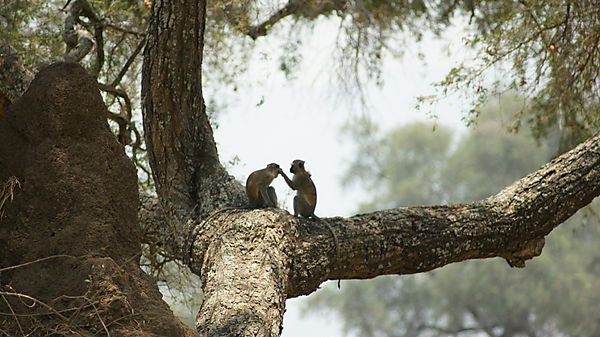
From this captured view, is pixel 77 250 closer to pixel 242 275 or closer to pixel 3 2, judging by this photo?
pixel 242 275

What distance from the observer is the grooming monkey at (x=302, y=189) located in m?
6.49

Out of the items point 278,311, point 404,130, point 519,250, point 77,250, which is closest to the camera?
point 77,250

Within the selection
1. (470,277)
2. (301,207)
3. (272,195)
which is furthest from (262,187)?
(470,277)

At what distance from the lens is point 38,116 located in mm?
3809

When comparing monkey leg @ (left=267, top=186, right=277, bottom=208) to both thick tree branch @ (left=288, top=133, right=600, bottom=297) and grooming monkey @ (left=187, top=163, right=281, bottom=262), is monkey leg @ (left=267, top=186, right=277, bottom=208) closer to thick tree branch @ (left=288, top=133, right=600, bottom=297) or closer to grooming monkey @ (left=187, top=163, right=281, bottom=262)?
grooming monkey @ (left=187, top=163, right=281, bottom=262)

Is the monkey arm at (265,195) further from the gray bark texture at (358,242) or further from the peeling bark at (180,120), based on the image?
the gray bark texture at (358,242)

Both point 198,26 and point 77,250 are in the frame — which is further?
point 198,26

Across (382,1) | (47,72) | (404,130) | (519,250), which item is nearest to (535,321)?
(404,130)

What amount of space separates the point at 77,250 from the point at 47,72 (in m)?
1.01

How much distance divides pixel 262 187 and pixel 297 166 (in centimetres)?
91

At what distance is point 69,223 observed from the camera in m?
3.62

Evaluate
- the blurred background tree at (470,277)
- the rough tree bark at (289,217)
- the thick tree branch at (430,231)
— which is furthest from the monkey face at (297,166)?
the blurred background tree at (470,277)

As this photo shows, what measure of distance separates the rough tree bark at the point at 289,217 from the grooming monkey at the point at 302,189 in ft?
4.24

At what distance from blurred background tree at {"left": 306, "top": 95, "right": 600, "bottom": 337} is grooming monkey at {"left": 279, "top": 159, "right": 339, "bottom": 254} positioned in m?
22.7
